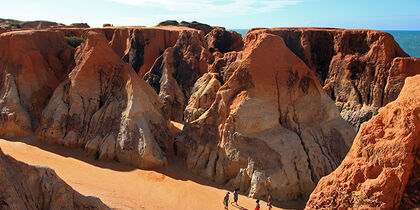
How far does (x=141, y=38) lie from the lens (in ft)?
104

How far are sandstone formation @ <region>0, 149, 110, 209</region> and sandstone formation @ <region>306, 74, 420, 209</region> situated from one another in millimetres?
5228

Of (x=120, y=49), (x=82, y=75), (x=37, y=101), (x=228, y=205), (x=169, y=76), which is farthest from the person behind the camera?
(x=120, y=49)

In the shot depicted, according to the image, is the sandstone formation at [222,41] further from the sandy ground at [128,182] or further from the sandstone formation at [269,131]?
the sandy ground at [128,182]

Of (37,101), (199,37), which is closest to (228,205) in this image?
(37,101)

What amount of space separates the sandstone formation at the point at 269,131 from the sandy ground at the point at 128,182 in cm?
73

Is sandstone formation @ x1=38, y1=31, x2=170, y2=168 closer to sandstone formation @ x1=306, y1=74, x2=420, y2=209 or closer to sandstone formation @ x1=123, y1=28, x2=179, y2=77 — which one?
sandstone formation @ x1=306, y1=74, x2=420, y2=209

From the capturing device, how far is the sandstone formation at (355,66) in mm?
24625

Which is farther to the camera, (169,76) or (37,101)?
(169,76)

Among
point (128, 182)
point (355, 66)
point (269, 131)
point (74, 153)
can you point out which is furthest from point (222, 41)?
point (128, 182)

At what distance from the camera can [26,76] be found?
18938mm

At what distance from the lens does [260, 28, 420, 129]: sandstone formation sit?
80.8 feet

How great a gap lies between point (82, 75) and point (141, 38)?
14.7 meters

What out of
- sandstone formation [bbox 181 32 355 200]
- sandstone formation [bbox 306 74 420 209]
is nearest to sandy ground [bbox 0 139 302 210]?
sandstone formation [bbox 181 32 355 200]

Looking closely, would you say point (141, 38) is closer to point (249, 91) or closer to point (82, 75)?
point (82, 75)
